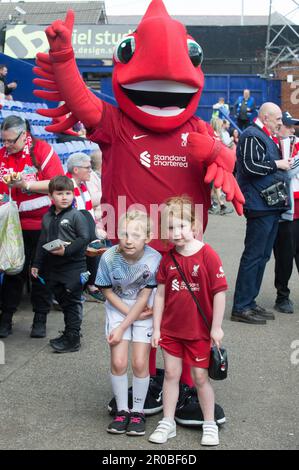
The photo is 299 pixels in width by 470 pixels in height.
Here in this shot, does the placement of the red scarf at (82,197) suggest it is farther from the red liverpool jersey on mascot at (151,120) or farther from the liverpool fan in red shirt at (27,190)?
the red liverpool jersey on mascot at (151,120)

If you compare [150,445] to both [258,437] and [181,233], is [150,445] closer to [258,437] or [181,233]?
[258,437]

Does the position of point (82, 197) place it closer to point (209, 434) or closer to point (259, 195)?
point (259, 195)

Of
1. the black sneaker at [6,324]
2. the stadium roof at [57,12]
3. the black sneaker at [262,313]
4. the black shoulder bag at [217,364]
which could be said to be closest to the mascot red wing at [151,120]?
the black shoulder bag at [217,364]

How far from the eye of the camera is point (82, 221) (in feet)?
18.3

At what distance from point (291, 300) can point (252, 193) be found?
4.98ft

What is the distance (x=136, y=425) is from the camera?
409 centimetres

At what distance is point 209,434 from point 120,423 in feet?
1.63

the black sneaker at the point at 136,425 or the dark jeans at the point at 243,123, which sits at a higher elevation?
the dark jeans at the point at 243,123

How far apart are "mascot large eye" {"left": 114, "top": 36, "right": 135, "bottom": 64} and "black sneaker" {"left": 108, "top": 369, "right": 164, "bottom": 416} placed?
196 cm

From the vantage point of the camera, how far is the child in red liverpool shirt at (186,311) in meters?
3.96

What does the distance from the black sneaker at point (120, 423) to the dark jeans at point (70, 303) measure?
146 centimetres
